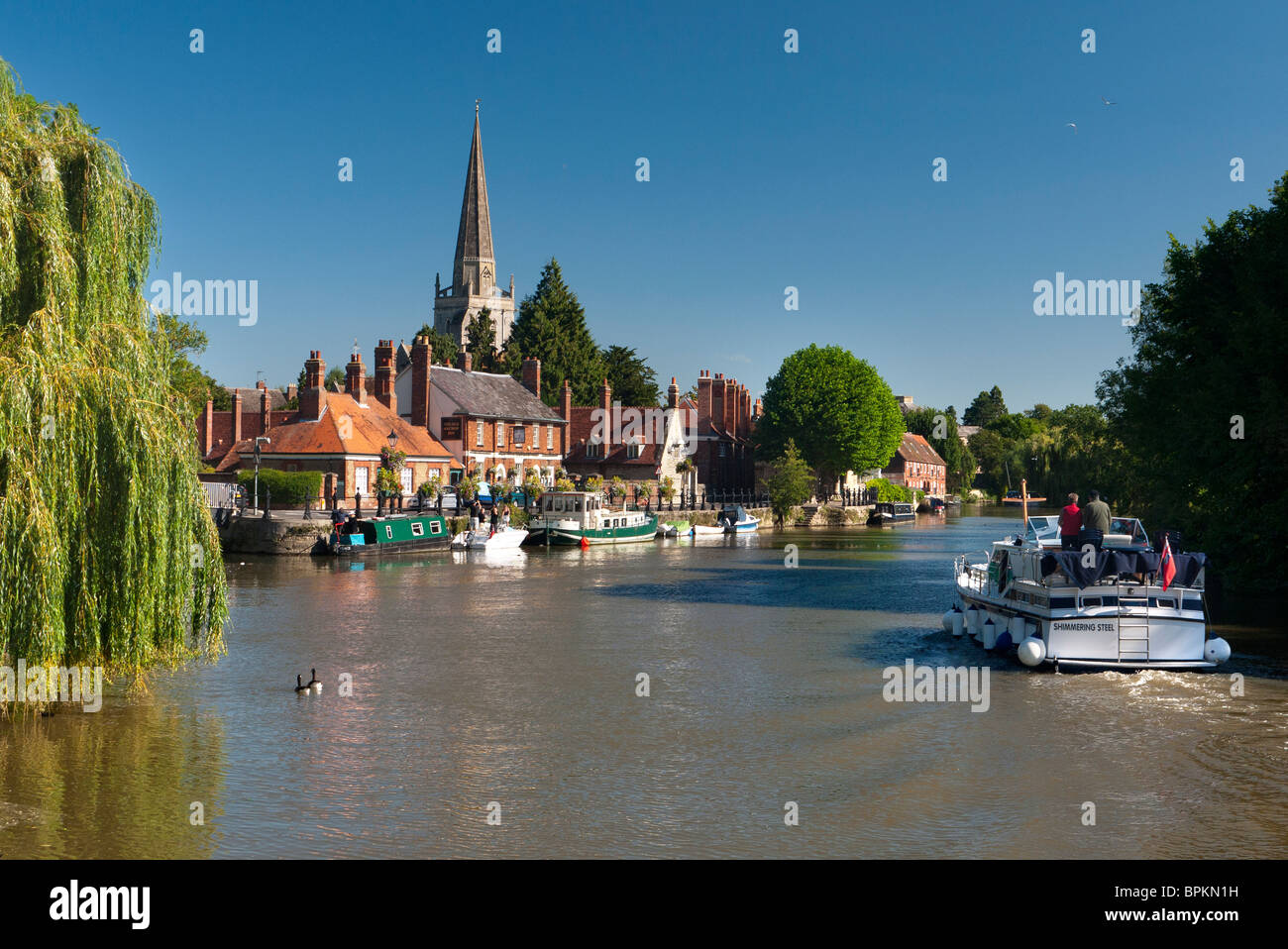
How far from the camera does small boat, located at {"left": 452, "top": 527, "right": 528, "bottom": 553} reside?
56.8 m

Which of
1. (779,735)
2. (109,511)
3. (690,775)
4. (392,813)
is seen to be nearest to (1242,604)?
(779,735)

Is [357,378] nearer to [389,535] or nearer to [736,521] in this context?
[389,535]

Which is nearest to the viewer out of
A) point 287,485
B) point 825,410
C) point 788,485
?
point 287,485

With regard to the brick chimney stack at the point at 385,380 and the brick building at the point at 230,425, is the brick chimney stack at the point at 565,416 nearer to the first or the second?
the brick chimney stack at the point at 385,380

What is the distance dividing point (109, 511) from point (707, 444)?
8253cm

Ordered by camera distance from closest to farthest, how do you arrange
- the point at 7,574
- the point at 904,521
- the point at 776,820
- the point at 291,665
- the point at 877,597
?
the point at 776,820 < the point at 7,574 < the point at 291,665 < the point at 877,597 < the point at 904,521

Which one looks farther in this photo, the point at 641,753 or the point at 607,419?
the point at 607,419

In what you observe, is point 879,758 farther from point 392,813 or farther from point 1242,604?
point 1242,604

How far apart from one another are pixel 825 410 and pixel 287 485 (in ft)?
174

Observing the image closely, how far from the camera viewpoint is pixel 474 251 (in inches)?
5694

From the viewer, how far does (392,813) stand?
14289mm

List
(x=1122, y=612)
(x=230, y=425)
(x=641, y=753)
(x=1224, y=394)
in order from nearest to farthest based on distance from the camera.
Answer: (x=641, y=753) < (x=1122, y=612) < (x=1224, y=394) < (x=230, y=425)

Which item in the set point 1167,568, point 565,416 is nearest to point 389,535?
point 565,416

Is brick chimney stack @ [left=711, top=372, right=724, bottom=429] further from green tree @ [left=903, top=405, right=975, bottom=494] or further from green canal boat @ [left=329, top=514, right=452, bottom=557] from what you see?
green tree @ [left=903, top=405, right=975, bottom=494]
